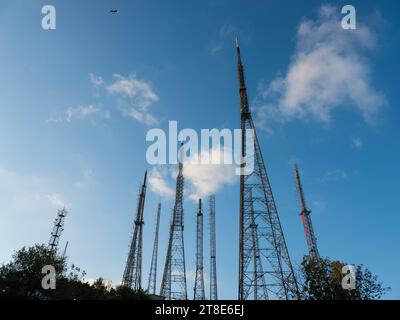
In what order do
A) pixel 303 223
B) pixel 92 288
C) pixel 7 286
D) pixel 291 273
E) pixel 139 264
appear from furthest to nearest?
1. pixel 303 223
2. pixel 139 264
3. pixel 92 288
4. pixel 7 286
5. pixel 291 273

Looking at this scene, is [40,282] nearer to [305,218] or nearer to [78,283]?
[78,283]

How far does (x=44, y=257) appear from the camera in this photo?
49.1m

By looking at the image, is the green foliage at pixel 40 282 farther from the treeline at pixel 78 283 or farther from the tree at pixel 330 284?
the tree at pixel 330 284

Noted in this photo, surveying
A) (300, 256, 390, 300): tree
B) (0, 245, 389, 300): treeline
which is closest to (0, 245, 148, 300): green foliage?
(0, 245, 389, 300): treeline

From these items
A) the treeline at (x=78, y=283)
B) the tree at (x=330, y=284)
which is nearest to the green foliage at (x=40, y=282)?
the treeline at (x=78, y=283)

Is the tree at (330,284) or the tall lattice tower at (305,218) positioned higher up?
the tall lattice tower at (305,218)

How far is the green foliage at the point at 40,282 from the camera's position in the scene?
147 ft

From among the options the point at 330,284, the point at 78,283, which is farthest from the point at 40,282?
the point at 330,284
